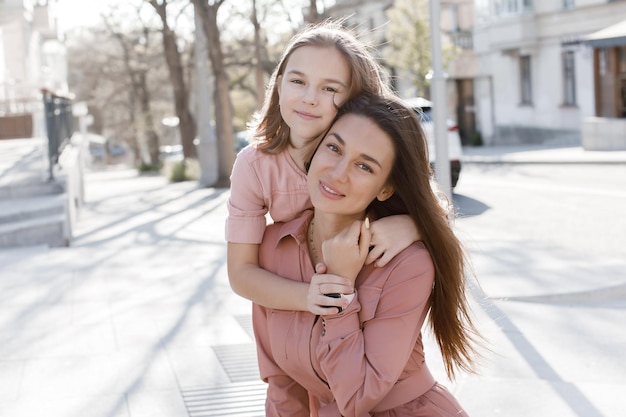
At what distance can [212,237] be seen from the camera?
11844mm

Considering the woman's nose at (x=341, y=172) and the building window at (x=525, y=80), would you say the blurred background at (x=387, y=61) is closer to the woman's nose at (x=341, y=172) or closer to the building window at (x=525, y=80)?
the building window at (x=525, y=80)

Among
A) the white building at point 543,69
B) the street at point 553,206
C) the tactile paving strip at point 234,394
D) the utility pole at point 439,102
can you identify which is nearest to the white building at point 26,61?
the street at point 553,206

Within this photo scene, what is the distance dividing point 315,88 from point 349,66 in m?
0.12

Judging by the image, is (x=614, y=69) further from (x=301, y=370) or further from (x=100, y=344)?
(x=301, y=370)

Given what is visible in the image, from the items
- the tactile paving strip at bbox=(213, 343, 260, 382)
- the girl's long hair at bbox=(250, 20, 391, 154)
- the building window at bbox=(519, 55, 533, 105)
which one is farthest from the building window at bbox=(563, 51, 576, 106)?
the girl's long hair at bbox=(250, 20, 391, 154)

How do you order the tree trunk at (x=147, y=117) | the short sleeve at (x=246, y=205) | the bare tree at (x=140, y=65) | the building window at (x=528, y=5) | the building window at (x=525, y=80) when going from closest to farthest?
the short sleeve at (x=246, y=205) < the building window at (x=528, y=5) < the building window at (x=525, y=80) < the bare tree at (x=140, y=65) < the tree trunk at (x=147, y=117)

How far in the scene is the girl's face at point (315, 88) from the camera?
277cm

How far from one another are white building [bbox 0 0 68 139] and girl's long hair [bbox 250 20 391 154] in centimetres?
1352

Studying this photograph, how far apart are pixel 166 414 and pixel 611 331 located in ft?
9.88

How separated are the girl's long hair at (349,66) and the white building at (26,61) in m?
13.5

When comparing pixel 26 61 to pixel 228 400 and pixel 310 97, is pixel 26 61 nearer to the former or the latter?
pixel 228 400

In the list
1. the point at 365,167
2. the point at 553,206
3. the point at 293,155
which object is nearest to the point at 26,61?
the point at 553,206

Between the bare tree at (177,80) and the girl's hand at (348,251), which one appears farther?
the bare tree at (177,80)

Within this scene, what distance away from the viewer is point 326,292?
2.56 meters
